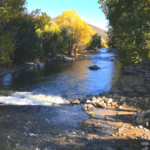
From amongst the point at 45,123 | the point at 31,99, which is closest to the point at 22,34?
the point at 31,99

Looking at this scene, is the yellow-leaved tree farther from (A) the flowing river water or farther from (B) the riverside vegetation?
(A) the flowing river water

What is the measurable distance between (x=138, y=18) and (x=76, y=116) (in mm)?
6738

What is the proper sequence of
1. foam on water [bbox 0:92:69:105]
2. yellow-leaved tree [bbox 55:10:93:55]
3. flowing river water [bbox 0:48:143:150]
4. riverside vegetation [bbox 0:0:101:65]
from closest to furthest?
flowing river water [bbox 0:48:143:150], foam on water [bbox 0:92:69:105], riverside vegetation [bbox 0:0:101:65], yellow-leaved tree [bbox 55:10:93:55]

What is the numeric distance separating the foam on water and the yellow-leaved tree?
149 feet

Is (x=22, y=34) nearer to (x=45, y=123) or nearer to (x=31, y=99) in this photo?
(x=31, y=99)

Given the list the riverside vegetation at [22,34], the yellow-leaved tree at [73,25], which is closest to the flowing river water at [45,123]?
the riverside vegetation at [22,34]

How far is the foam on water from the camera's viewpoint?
1366cm

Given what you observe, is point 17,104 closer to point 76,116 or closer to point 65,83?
point 76,116

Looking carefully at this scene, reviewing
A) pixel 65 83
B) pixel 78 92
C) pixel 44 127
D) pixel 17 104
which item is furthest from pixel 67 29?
pixel 44 127

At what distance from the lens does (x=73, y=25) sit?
191ft

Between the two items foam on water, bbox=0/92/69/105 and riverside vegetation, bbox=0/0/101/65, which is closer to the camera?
foam on water, bbox=0/92/69/105

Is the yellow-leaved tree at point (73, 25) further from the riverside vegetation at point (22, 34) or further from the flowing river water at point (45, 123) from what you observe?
the flowing river water at point (45, 123)

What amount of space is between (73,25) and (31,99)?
1866 inches

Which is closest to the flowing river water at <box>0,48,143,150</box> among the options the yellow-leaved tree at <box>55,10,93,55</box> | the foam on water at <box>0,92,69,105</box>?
the foam on water at <box>0,92,69,105</box>
